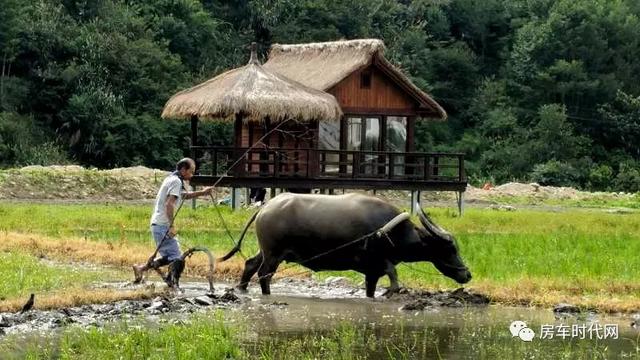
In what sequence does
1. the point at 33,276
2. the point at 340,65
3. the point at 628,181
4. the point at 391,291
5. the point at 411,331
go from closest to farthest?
1. the point at 411,331
2. the point at 391,291
3. the point at 33,276
4. the point at 340,65
5. the point at 628,181

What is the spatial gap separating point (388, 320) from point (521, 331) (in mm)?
1509

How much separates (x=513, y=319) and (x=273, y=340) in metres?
2.87

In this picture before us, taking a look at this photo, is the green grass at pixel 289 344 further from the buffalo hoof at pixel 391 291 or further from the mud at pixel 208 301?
the buffalo hoof at pixel 391 291

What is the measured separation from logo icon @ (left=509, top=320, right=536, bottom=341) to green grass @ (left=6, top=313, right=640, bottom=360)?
3.1 inches

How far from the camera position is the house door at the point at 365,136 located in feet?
102

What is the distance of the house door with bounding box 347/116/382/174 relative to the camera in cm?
3102

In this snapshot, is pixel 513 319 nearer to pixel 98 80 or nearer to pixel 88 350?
pixel 88 350

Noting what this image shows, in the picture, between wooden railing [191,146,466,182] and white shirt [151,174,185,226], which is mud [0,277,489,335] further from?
wooden railing [191,146,466,182]

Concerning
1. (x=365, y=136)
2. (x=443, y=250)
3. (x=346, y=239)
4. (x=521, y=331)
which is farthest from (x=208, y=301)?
(x=365, y=136)

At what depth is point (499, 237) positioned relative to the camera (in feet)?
69.4

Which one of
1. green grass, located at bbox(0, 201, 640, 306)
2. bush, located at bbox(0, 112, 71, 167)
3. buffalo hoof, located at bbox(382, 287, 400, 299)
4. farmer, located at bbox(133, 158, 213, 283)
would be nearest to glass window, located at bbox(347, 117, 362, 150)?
green grass, located at bbox(0, 201, 640, 306)

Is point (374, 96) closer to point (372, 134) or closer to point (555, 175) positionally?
point (372, 134)

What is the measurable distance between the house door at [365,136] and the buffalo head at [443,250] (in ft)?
55.2

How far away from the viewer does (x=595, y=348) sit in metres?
10.6
